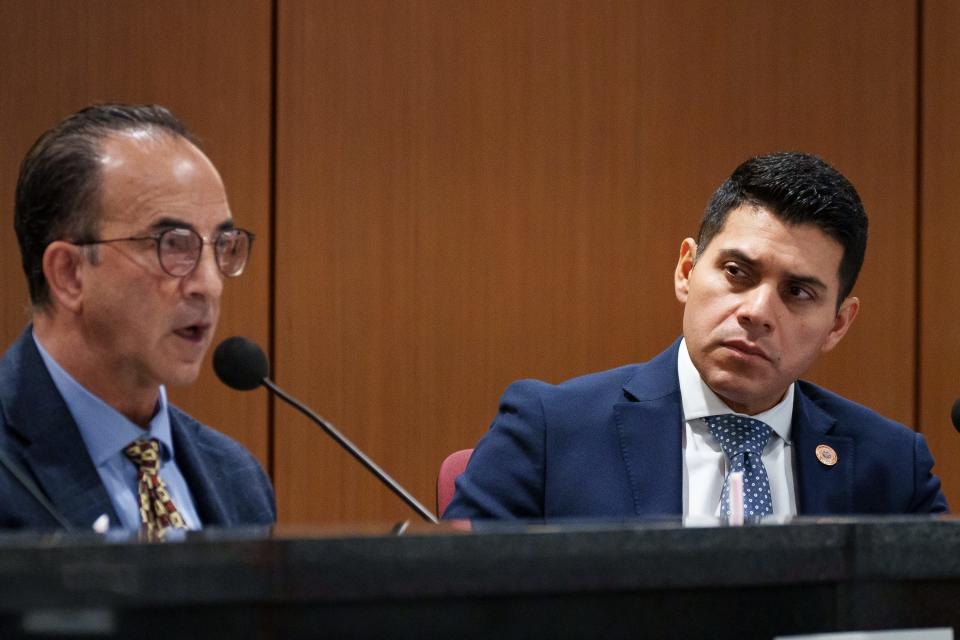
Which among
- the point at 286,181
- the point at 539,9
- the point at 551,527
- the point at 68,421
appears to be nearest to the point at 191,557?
the point at 551,527

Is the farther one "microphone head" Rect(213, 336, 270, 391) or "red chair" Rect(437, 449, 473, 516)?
"red chair" Rect(437, 449, 473, 516)

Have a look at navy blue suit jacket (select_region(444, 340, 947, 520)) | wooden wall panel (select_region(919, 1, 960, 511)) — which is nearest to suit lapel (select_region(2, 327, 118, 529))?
navy blue suit jacket (select_region(444, 340, 947, 520))

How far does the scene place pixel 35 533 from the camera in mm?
995

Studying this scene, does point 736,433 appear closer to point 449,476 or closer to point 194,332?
point 449,476

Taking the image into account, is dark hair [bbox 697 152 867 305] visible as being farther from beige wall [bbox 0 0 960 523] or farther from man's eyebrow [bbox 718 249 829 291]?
beige wall [bbox 0 0 960 523]

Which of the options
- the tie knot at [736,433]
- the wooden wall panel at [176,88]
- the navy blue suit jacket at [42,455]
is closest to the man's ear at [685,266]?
the tie knot at [736,433]

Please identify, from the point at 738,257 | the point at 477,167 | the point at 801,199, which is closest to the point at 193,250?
the point at 738,257

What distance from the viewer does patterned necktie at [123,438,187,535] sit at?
1.65m

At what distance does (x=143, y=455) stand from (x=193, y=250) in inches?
10.9

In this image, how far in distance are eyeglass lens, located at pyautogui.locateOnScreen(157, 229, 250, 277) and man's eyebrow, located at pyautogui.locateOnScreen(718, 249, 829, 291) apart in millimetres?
796

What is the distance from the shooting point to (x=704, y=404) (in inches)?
83.9

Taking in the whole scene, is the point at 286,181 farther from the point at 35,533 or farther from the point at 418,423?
the point at 35,533

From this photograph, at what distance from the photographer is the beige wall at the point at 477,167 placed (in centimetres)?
318

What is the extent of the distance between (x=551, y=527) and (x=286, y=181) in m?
2.28
